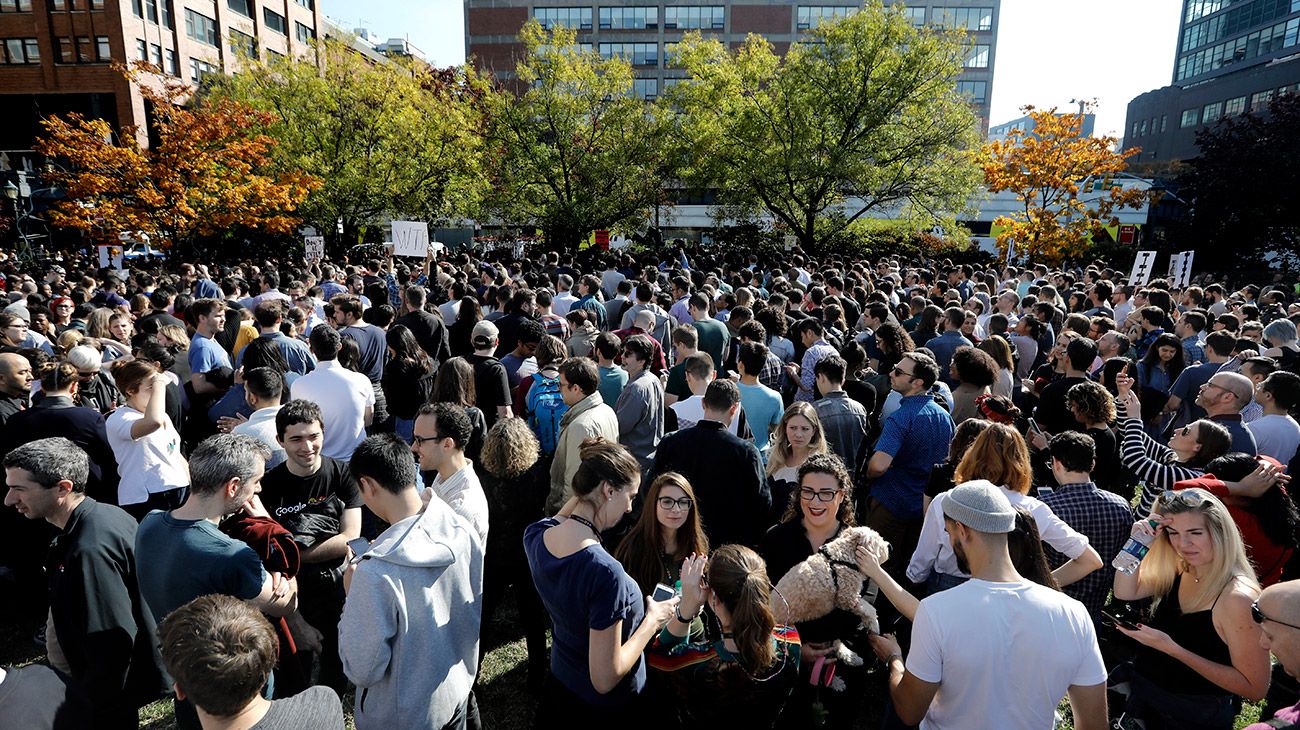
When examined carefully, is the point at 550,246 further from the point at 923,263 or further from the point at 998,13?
the point at 998,13

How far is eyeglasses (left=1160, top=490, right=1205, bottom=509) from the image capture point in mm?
2914

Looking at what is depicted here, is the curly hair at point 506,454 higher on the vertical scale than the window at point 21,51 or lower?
lower

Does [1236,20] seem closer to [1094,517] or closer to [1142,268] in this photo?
[1142,268]

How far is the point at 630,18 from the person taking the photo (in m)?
60.1

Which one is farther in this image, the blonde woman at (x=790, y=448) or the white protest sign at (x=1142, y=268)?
the white protest sign at (x=1142, y=268)

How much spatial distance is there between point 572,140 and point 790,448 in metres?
22.3

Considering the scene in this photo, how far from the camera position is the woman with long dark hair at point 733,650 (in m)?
2.55

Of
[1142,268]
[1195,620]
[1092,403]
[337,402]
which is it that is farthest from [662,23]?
[1195,620]

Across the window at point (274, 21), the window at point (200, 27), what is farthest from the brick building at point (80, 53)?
the window at point (274, 21)

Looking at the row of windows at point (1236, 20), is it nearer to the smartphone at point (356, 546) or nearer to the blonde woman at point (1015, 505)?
the blonde woman at point (1015, 505)

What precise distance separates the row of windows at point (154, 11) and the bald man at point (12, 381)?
45101 mm

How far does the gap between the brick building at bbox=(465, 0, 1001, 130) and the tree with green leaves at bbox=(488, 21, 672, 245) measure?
36.5 m

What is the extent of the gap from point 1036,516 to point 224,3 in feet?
186

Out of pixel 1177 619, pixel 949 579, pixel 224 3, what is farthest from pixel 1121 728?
pixel 224 3
